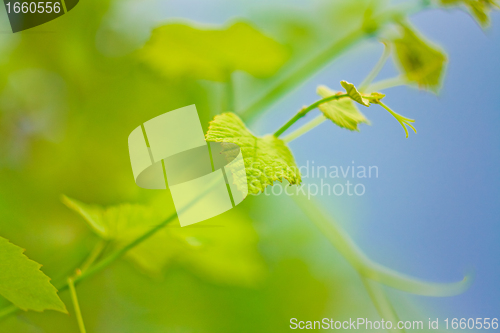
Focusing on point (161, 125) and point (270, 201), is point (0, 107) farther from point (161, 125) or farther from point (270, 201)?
point (270, 201)

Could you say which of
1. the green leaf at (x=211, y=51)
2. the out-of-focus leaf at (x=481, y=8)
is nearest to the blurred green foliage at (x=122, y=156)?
the green leaf at (x=211, y=51)

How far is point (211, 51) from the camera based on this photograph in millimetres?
402

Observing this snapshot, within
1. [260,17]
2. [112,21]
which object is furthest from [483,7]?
[112,21]

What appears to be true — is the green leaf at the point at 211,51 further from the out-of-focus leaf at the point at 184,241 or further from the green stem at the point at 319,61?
the out-of-focus leaf at the point at 184,241

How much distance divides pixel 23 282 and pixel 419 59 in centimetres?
42

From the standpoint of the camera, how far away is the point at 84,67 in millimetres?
410

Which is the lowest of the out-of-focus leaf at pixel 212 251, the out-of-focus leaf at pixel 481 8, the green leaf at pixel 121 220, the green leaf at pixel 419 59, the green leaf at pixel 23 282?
the out-of-focus leaf at pixel 212 251

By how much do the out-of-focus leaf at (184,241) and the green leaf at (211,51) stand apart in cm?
17

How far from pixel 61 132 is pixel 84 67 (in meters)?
0.09

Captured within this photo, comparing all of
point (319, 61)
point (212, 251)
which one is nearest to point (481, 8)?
point (319, 61)

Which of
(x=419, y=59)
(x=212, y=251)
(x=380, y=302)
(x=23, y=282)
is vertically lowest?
(x=380, y=302)

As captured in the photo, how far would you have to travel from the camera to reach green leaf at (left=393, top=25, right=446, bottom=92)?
35 cm

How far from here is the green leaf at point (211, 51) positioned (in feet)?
1.26

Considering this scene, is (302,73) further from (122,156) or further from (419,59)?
(122,156)
